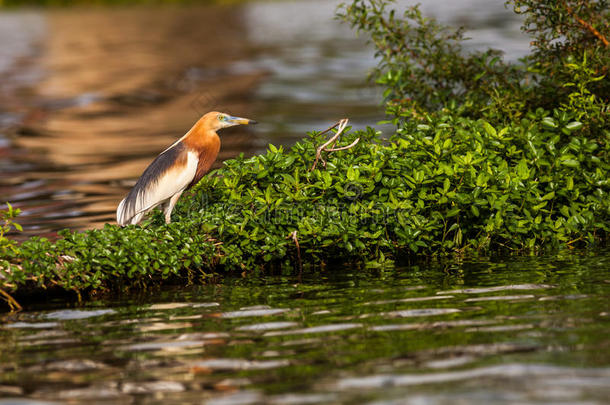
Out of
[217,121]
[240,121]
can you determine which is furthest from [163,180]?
[240,121]

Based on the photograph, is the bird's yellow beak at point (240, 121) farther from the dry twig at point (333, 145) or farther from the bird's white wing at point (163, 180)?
the dry twig at point (333, 145)

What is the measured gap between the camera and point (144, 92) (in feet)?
111

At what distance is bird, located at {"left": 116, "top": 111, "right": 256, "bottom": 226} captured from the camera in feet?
31.9

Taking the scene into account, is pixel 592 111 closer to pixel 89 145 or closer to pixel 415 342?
pixel 415 342

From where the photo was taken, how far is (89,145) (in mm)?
23219

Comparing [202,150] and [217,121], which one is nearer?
[202,150]

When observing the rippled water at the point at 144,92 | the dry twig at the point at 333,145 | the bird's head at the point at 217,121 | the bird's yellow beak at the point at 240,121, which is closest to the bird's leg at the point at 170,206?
the bird's head at the point at 217,121

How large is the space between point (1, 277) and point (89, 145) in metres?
14.9

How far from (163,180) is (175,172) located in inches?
6.2

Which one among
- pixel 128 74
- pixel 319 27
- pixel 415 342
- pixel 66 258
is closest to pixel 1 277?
pixel 66 258

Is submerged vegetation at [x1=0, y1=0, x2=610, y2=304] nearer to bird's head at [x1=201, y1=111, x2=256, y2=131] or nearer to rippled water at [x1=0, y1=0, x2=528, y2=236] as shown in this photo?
bird's head at [x1=201, y1=111, x2=256, y2=131]

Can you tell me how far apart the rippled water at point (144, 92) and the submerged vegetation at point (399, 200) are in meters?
4.33

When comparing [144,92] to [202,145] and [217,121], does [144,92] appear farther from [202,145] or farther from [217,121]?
[202,145]

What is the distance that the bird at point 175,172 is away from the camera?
9.71 meters
